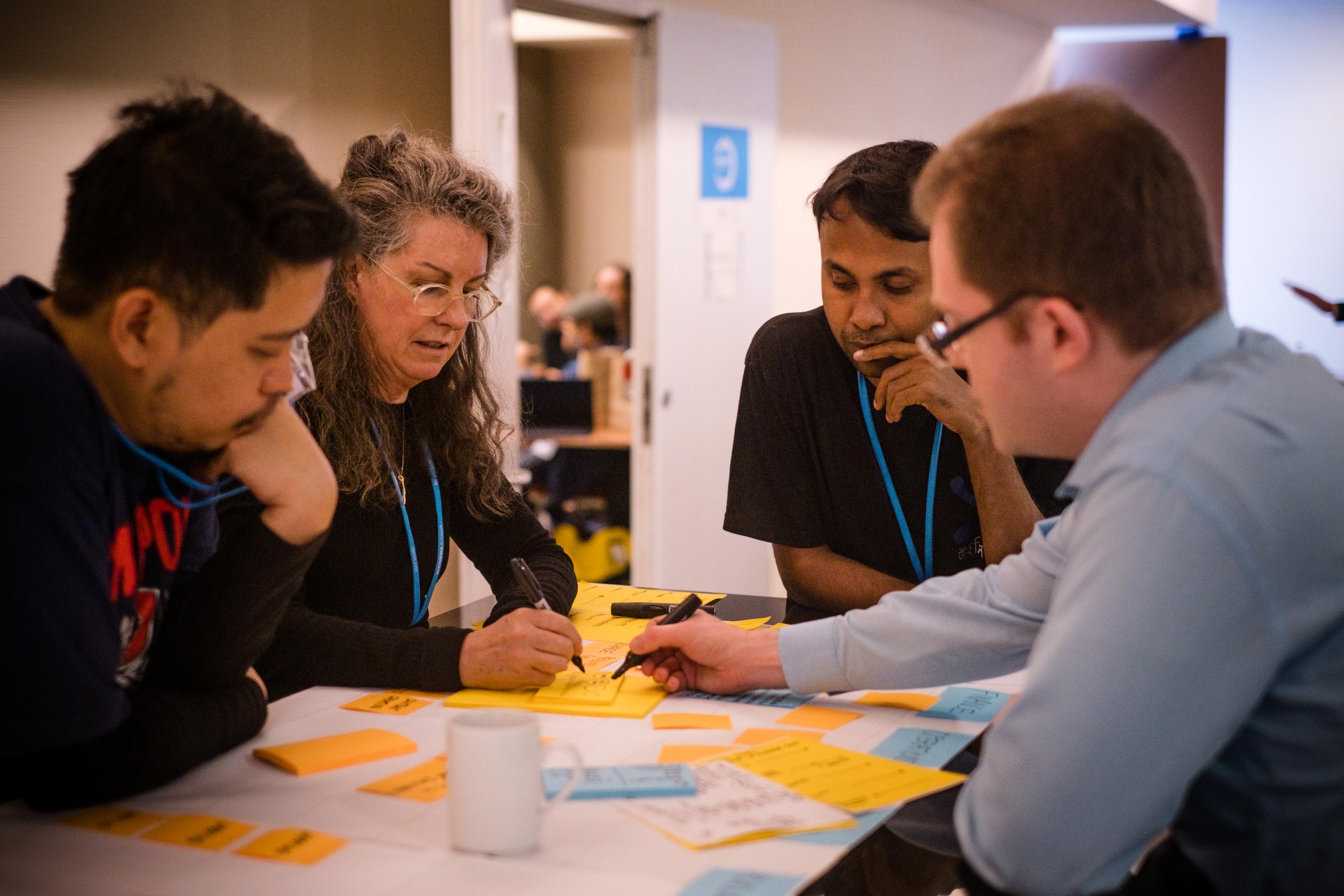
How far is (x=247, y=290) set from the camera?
1.09 meters

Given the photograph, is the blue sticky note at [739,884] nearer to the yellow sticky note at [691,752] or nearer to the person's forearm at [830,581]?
the yellow sticky note at [691,752]

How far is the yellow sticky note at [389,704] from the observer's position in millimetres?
1389

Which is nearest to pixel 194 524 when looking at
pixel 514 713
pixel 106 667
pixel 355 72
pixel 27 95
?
pixel 106 667

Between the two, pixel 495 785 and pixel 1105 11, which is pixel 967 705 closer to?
pixel 495 785

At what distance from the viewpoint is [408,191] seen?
1.82 meters

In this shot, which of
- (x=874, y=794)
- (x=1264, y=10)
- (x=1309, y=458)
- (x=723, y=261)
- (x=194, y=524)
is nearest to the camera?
(x=1309, y=458)

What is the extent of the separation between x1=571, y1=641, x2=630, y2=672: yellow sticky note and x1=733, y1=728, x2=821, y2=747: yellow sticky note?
263 mm

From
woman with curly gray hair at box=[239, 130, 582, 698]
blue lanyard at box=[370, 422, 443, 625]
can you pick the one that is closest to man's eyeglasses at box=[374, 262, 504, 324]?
woman with curly gray hair at box=[239, 130, 582, 698]

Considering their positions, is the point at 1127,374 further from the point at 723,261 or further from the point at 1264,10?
the point at 1264,10

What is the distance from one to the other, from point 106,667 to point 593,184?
7823 mm

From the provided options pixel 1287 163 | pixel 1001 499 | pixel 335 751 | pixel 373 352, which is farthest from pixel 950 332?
pixel 1287 163

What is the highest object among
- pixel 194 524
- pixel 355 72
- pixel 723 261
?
pixel 355 72

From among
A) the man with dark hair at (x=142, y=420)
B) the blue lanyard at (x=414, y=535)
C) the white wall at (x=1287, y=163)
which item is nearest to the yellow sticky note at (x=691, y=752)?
the man with dark hair at (x=142, y=420)

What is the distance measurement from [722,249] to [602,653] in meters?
3.04
